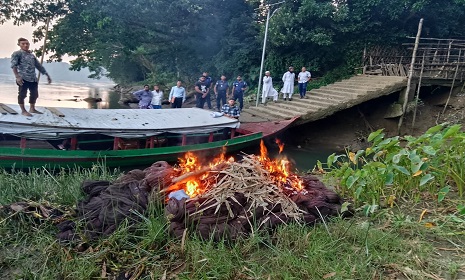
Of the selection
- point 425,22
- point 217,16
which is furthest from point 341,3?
point 217,16

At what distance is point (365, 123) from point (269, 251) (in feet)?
42.6

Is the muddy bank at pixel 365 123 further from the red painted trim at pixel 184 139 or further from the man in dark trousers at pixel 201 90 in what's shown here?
the red painted trim at pixel 184 139

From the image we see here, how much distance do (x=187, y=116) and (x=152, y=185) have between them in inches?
262

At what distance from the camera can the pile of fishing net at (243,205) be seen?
3441 mm

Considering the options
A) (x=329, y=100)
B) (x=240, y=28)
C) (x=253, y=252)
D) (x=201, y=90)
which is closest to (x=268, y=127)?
(x=329, y=100)

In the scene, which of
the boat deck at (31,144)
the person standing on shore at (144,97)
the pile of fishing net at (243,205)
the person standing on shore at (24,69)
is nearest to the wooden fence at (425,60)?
the person standing on shore at (144,97)

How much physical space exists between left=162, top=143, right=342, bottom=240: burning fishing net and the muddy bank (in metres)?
10.5

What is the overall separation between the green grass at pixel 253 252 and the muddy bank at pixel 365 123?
1112cm

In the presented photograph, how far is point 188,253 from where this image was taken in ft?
10.3

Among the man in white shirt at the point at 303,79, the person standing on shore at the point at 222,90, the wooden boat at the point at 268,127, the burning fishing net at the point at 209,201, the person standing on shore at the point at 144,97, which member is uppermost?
the man in white shirt at the point at 303,79

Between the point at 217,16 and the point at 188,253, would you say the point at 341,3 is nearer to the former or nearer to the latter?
the point at 217,16

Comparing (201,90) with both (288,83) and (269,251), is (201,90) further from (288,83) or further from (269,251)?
(269,251)

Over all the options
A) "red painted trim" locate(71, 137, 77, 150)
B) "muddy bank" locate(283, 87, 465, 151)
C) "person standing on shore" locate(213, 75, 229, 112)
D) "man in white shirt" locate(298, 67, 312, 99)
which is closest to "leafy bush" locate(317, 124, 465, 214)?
"red painted trim" locate(71, 137, 77, 150)

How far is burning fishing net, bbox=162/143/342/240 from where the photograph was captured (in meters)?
3.45
